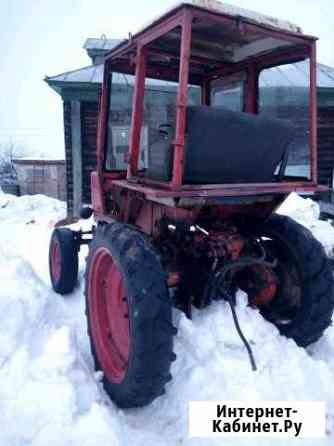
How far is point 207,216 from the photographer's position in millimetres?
2670

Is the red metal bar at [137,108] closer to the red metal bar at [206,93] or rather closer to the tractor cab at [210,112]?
the tractor cab at [210,112]

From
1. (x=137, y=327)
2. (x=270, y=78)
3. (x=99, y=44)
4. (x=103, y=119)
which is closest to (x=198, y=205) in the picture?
(x=137, y=327)

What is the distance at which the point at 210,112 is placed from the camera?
1964 mm

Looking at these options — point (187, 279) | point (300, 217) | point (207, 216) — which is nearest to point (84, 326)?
point (187, 279)

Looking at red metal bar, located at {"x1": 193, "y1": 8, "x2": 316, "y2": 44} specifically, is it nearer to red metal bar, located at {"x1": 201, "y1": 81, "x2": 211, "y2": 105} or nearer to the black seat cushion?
the black seat cushion

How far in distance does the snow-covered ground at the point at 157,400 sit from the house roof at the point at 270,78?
560 centimetres

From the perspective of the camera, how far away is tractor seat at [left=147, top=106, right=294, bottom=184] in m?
1.99

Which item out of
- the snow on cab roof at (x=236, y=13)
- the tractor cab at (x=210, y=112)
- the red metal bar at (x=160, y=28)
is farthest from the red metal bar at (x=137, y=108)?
the snow on cab roof at (x=236, y=13)

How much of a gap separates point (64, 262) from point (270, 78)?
6.89m

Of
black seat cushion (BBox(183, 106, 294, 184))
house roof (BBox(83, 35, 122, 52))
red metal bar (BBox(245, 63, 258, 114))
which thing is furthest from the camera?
house roof (BBox(83, 35, 122, 52))

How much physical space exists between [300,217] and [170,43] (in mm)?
4622

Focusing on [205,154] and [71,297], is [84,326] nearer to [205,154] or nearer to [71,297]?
[71,297]

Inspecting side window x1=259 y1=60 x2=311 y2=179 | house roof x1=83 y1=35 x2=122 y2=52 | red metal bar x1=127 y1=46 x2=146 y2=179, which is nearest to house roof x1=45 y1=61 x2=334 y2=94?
side window x1=259 y1=60 x2=311 y2=179

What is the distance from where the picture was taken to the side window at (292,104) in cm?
796
